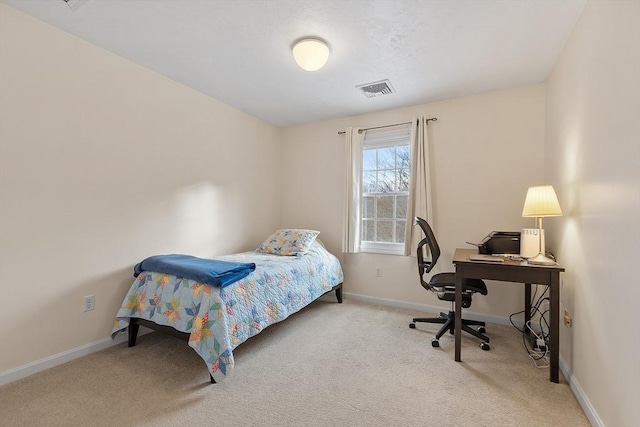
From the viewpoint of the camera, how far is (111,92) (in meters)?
2.42

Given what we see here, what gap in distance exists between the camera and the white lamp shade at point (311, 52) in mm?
2158

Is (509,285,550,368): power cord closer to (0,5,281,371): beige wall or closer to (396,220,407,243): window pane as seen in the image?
(396,220,407,243): window pane

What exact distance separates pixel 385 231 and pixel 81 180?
3125 mm

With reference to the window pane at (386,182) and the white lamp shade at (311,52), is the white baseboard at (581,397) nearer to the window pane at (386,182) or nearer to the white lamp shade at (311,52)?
the window pane at (386,182)

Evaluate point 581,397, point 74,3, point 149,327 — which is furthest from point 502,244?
point 74,3

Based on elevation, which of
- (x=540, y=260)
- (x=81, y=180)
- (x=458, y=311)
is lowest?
(x=458, y=311)

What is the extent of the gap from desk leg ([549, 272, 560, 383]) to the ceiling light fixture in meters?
2.28

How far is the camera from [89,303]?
2.29 m

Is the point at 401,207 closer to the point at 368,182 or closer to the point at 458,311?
the point at 368,182

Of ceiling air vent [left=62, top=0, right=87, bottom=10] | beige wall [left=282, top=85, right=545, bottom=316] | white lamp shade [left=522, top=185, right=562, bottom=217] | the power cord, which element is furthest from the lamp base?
ceiling air vent [left=62, top=0, right=87, bottom=10]

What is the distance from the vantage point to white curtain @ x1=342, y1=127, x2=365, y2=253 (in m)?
3.72

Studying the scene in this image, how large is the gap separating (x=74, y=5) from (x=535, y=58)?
346cm

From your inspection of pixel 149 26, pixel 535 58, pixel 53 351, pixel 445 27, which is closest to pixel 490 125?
pixel 535 58

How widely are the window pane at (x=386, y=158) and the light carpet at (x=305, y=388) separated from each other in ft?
6.77
